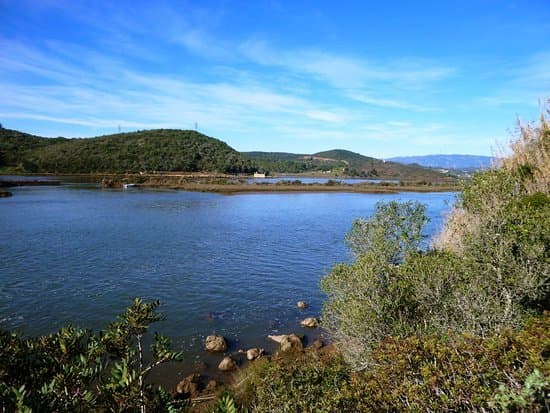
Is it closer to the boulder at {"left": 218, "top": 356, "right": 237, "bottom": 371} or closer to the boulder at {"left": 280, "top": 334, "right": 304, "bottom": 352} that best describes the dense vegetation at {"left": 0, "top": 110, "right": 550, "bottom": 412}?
the boulder at {"left": 280, "top": 334, "right": 304, "bottom": 352}

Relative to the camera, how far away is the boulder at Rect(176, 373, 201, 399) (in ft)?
41.5

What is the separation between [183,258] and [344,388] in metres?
25.0

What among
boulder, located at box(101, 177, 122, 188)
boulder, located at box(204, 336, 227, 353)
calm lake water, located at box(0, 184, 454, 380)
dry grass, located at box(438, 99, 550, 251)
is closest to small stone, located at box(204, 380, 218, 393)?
calm lake water, located at box(0, 184, 454, 380)

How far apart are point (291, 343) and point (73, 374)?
40.6 ft

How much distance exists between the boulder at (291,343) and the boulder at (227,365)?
7.71 feet

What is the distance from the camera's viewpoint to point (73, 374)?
4906 mm

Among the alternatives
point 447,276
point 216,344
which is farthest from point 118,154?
point 447,276

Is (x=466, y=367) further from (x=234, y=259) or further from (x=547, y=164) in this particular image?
(x=234, y=259)

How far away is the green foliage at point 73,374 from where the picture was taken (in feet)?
15.2

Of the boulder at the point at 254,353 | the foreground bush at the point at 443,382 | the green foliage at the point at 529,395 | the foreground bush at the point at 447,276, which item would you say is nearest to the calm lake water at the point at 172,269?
the boulder at the point at 254,353

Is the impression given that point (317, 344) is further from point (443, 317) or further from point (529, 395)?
point (529, 395)

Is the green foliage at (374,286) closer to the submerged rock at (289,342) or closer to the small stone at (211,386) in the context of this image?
the submerged rock at (289,342)

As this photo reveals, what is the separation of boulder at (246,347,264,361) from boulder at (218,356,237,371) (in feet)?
2.51

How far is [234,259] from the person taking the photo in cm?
2944
